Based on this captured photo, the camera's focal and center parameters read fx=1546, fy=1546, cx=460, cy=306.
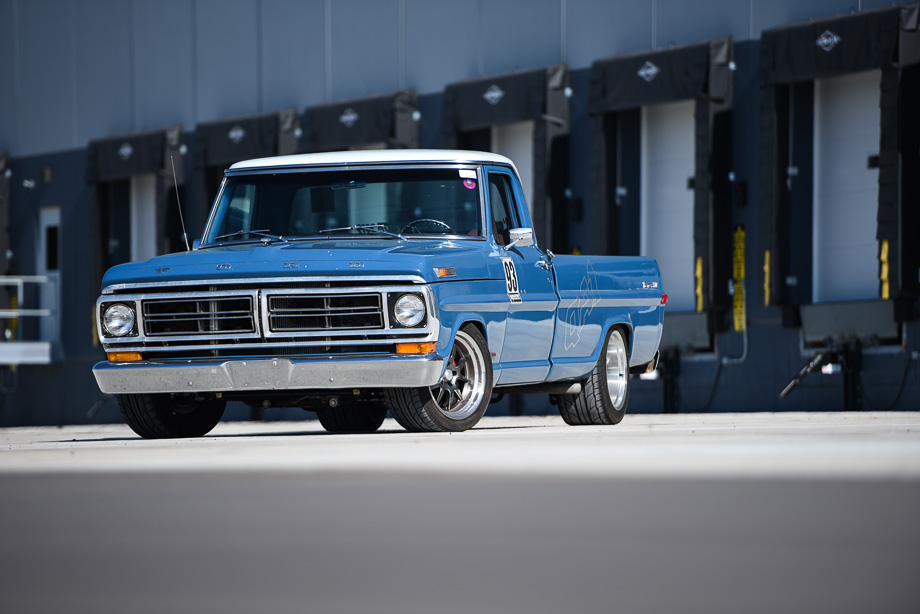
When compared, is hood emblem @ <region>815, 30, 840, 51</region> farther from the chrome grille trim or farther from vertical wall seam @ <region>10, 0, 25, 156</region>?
vertical wall seam @ <region>10, 0, 25, 156</region>

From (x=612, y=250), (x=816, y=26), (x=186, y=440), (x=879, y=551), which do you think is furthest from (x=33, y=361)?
(x=879, y=551)

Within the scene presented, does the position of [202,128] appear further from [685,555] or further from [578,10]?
[685,555]

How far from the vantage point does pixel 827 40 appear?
1895 cm

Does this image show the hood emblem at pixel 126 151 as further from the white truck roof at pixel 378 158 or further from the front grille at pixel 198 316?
the front grille at pixel 198 316

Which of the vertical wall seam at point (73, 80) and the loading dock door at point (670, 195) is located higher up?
the vertical wall seam at point (73, 80)

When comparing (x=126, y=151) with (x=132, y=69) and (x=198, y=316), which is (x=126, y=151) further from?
(x=198, y=316)

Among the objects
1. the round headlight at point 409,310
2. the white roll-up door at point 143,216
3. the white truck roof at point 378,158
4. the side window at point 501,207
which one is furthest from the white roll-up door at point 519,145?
the round headlight at point 409,310

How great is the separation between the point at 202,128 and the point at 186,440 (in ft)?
60.9

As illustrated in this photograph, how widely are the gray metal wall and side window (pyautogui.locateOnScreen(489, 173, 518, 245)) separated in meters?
9.33

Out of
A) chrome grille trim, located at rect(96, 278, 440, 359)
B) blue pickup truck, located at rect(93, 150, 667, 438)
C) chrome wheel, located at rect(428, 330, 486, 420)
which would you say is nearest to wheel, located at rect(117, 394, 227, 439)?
blue pickup truck, located at rect(93, 150, 667, 438)

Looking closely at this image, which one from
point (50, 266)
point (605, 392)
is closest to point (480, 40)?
point (50, 266)

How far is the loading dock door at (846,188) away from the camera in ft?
63.5

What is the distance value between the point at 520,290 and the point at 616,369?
2.10m

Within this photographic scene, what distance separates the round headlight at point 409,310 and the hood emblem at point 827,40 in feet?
35.5
